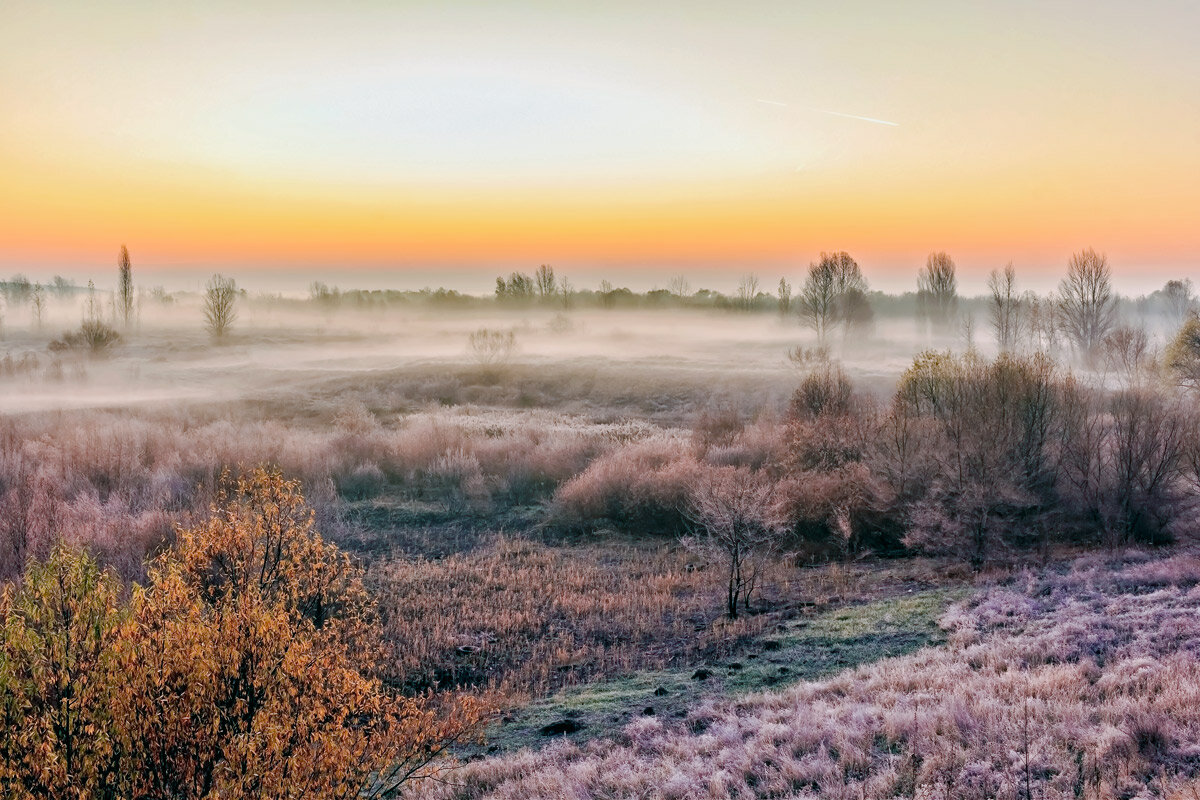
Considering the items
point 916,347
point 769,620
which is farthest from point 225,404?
point 916,347

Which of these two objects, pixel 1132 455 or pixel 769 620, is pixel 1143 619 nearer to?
pixel 769 620

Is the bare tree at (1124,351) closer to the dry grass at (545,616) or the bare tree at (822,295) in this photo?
the bare tree at (822,295)

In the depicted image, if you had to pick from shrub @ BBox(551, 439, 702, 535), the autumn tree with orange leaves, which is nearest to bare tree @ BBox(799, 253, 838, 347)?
shrub @ BBox(551, 439, 702, 535)

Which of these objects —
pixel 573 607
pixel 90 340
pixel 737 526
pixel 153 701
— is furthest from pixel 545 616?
pixel 90 340

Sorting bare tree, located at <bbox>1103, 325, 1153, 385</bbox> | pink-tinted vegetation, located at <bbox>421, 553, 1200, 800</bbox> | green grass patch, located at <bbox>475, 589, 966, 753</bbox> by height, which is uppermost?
bare tree, located at <bbox>1103, 325, 1153, 385</bbox>

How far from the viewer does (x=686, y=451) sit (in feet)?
117

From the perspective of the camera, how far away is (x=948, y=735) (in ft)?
33.3

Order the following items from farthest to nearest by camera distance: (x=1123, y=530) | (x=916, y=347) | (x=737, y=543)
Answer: (x=916, y=347), (x=1123, y=530), (x=737, y=543)

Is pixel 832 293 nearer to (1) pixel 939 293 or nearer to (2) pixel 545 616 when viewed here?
(1) pixel 939 293

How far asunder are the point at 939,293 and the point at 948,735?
102584 millimetres

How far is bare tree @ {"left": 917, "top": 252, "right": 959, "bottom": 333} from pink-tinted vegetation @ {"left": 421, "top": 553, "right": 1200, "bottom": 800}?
306 ft

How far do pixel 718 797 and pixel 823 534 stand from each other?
68.2ft

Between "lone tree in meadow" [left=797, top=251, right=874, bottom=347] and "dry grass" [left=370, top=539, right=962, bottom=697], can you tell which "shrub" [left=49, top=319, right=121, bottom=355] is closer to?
"dry grass" [left=370, top=539, right=962, bottom=697]

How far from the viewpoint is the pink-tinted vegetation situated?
8922 mm
